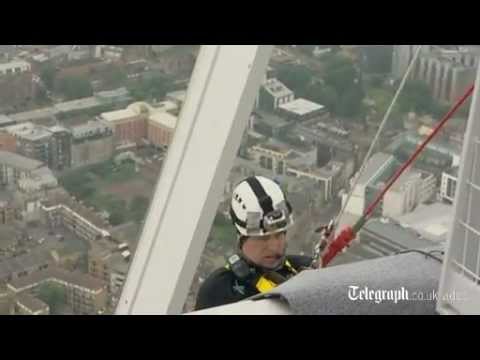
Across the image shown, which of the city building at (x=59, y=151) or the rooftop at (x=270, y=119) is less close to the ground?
the rooftop at (x=270, y=119)

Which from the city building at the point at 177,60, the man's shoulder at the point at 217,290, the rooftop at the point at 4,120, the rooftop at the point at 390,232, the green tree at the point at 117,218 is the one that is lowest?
the green tree at the point at 117,218

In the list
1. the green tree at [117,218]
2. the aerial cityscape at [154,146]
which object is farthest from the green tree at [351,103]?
the green tree at [117,218]

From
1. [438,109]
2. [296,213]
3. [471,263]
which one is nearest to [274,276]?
[296,213]

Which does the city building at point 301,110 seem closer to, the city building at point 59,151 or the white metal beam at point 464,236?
the city building at point 59,151

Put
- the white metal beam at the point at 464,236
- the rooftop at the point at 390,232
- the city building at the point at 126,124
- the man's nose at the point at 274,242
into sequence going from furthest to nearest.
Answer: the city building at the point at 126,124
the man's nose at the point at 274,242
the rooftop at the point at 390,232
the white metal beam at the point at 464,236

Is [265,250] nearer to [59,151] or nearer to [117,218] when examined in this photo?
[117,218]

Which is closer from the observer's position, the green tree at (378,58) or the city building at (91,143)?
the green tree at (378,58)

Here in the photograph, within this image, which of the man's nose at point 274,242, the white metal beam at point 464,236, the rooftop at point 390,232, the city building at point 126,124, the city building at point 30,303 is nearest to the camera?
the white metal beam at point 464,236
